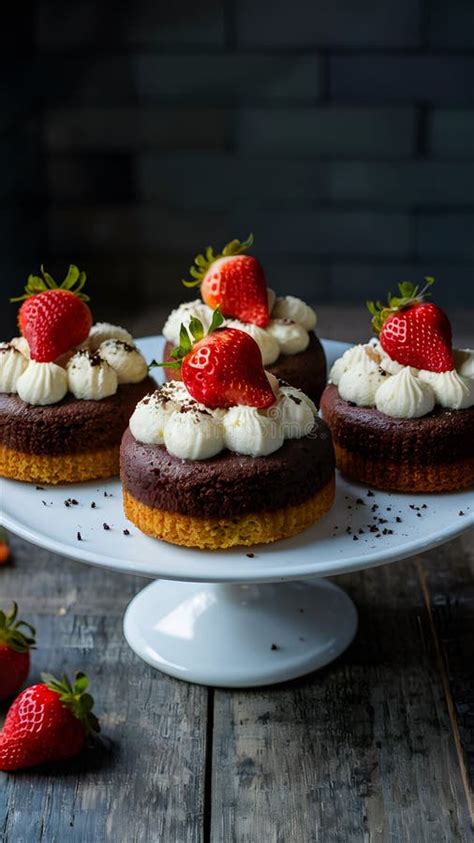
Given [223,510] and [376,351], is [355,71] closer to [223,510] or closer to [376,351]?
[376,351]

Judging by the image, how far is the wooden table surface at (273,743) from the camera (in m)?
2.09

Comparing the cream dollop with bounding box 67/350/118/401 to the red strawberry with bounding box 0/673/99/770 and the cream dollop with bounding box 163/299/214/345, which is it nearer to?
the cream dollop with bounding box 163/299/214/345

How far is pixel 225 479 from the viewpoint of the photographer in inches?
81.8

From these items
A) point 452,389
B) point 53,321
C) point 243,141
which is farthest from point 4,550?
point 243,141

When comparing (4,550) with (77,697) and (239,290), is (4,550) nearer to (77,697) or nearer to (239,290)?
(77,697)

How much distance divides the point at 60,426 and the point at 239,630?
57cm

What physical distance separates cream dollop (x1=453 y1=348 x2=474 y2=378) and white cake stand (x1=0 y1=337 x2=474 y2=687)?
0.76 feet

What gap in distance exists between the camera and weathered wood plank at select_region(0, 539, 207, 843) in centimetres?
210

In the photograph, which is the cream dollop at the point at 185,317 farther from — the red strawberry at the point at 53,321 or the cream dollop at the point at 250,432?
the cream dollop at the point at 250,432

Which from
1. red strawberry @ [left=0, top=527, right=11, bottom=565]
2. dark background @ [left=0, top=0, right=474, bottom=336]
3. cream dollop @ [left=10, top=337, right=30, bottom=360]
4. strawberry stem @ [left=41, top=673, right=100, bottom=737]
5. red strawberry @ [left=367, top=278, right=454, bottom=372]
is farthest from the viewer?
dark background @ [left=0, top=0, right=474, bottom=336]

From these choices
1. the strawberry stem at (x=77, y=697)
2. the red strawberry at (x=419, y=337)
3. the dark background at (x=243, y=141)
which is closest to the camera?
the strawberry stem at (x=77, y=697)

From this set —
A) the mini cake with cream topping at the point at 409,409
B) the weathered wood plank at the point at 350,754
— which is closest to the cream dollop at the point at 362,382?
the mini cake with cream topping at the point at 409,409

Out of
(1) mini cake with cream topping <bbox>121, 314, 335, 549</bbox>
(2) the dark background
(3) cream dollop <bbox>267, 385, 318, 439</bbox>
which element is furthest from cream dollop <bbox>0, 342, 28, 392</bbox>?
(2) the dark background

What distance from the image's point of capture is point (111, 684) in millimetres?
2441
